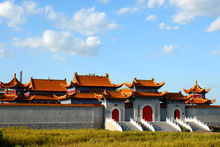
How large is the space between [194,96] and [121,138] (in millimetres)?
32543

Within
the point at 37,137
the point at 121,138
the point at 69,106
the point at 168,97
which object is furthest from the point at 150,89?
the point at 37,137

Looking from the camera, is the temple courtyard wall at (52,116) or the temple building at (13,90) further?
the temple building at (13,90)

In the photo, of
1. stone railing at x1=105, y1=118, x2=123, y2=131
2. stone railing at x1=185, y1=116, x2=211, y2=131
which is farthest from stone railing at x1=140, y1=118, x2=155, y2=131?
stone railing at x1=185, y1=116, x2=211, y2=131

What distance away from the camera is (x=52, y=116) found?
4141cm

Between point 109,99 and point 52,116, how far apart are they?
8.43 m

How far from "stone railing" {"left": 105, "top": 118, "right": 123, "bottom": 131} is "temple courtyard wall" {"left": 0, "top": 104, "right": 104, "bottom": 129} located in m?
1.25

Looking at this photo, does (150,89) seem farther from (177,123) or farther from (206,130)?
(206,130)

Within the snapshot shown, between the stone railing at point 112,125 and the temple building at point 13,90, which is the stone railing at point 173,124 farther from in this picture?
the temple building at point 13,90

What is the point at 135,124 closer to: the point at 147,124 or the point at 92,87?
the point at 147,124

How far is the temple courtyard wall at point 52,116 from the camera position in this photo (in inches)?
1540

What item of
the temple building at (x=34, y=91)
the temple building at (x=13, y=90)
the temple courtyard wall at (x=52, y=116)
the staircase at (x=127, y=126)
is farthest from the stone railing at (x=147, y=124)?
the temple building at (x=13, y=90)

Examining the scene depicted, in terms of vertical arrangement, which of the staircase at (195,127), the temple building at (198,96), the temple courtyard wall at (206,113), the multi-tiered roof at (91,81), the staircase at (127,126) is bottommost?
the staircase at (195,127)

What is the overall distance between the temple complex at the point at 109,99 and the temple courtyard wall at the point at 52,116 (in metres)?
0.14

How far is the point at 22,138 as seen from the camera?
2652 centimetres
